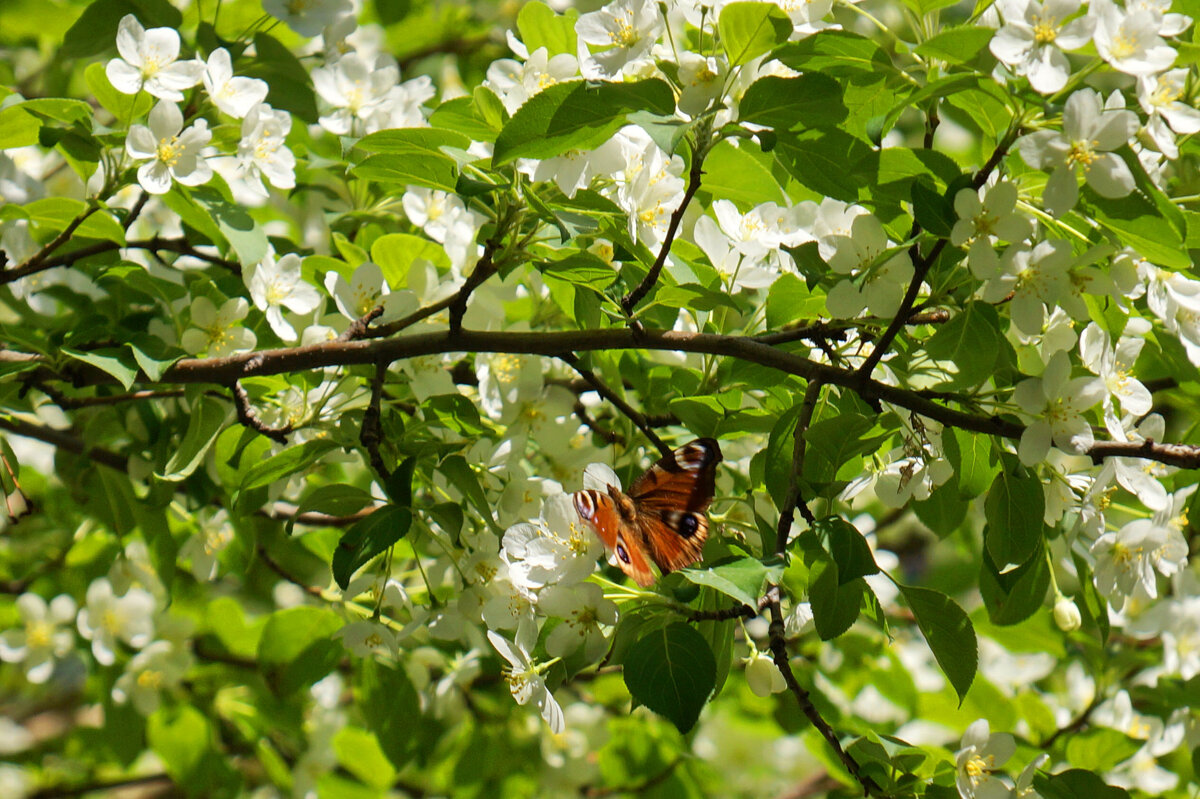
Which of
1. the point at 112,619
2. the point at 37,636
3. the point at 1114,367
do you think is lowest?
the point at 37,636

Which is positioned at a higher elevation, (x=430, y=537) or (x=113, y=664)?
(x=430, y=537)

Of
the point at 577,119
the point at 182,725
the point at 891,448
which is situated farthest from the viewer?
the point at 182,725

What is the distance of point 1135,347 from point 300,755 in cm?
212

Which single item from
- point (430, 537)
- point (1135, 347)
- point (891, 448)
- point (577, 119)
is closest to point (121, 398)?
point (430, 537)

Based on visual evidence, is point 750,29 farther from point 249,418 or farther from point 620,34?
point 249,418

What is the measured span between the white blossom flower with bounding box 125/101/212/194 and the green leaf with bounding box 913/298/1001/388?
1100 mm

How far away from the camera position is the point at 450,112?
135 centimetres

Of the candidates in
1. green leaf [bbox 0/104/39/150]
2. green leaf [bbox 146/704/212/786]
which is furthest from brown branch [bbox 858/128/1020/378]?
green leaf [bbox 146/704/212/786]

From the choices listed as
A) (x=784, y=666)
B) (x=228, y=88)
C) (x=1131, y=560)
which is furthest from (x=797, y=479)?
(x=228, y=88)

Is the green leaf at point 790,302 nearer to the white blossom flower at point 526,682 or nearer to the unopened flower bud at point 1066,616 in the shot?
the white blossom flower at point 526,682

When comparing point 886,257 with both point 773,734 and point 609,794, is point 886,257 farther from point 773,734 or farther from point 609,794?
point 773,734

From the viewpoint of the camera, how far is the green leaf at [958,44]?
109 cm

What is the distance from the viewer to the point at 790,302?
1.40 m

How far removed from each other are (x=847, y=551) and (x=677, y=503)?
21cm
